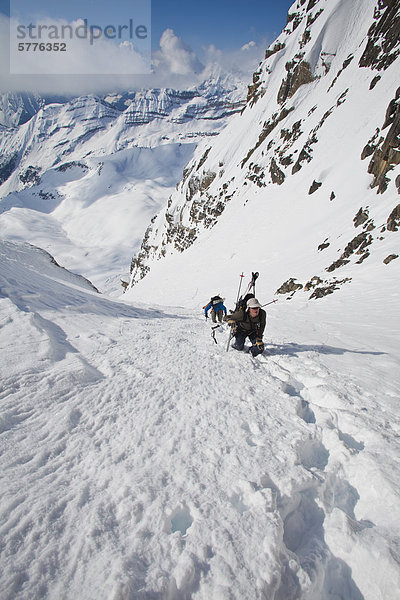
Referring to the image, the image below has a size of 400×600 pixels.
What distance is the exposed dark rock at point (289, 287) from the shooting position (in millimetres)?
15407

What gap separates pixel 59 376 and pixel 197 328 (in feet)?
14.2

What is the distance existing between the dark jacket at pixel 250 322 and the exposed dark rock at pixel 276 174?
37.1m

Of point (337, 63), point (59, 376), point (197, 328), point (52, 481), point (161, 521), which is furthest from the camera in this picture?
point (337, 63)

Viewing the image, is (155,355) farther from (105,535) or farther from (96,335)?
(105,535)

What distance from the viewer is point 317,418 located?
306 centimetres

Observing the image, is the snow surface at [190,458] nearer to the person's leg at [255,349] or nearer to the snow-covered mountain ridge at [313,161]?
the person's leg at [255,349]

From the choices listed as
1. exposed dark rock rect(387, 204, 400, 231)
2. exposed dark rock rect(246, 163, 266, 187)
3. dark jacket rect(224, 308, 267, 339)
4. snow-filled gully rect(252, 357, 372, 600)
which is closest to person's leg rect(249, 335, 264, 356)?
dark jacket rect(224, 308, 267, 339)

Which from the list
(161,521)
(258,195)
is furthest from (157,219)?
(161,521)

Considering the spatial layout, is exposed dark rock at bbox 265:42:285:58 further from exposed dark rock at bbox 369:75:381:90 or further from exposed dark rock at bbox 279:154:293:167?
exposed dark rock at bbox 279:154:293:167

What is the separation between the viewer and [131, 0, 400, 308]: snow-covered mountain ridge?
58.1 ft

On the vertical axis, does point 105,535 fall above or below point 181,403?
below

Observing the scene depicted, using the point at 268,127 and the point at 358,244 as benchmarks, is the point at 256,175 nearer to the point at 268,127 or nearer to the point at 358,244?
the point at 268,127

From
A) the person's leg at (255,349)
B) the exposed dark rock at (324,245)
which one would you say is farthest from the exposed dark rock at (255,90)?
the person's leg at (255,349)

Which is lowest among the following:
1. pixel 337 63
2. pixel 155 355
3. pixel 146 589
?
pixel 146 589
